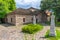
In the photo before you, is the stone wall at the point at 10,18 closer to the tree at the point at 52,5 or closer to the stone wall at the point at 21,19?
the stone wall at the point at 21,19

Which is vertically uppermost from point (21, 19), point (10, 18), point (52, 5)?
point (52, 5)

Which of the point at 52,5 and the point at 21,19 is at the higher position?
the point at 52,5

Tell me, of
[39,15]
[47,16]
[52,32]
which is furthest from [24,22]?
[52,32]

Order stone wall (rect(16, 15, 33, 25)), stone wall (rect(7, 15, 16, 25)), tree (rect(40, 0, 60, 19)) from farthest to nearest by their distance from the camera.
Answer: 1. stone wall (rect(7, 15, 16, 25))
2. stone wall (rect(16, 15, 33, 25))
3. tree (rect(40, 0, 60, 19))

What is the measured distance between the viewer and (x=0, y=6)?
4328 centimetres

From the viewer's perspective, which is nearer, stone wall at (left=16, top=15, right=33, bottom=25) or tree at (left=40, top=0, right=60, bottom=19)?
tree at (left=40, top=0, right=60, bottom=19)

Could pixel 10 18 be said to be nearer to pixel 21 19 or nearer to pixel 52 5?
pixel 21 19

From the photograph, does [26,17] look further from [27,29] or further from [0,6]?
[27,29]

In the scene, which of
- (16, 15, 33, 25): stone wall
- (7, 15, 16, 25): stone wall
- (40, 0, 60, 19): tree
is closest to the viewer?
(40, 0, 60, 19): tree

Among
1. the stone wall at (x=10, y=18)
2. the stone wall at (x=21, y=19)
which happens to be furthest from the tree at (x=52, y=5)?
the stone wall at (x=10, y=18)

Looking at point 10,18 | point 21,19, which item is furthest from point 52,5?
point 10,18

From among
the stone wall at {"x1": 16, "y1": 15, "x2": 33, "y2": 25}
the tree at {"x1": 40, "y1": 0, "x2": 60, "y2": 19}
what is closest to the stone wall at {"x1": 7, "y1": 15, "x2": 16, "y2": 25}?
the stone wall at {"x1": 16, "y1": 15, "x2": 33, "y2": 25}

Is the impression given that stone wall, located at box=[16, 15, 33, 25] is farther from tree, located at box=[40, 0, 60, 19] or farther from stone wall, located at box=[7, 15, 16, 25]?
tree, located at box=[40, 0, 60, 19]

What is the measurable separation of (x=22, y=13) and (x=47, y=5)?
638 cm
